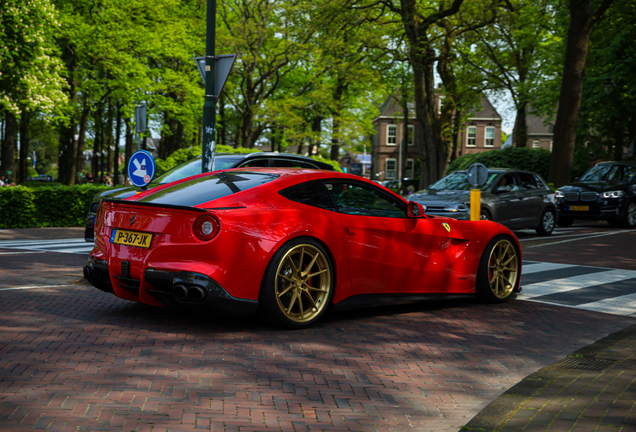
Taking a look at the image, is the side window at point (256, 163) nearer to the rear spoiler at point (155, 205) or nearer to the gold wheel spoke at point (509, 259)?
the gold wheel spoke at point (509, 259)

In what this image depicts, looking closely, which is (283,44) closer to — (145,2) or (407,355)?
(145,2)

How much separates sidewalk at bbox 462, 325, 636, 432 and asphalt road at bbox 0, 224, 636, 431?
0.14 metres

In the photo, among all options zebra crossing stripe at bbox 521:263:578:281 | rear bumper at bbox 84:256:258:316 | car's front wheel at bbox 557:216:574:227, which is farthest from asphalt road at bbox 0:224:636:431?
car's front wheel at bbox 557:216:574:227

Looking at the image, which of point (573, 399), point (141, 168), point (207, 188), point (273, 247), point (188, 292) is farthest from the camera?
point (141, 168)

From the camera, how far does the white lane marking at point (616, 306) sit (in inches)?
268

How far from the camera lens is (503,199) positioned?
14938mm

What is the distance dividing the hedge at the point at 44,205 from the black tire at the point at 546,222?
1163 centimetres

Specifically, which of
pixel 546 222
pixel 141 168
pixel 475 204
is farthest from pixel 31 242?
pixel 546 222

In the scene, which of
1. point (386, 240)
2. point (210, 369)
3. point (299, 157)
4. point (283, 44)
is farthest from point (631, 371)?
point (283, 44)

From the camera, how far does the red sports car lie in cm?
505

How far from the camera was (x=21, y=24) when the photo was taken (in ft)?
75.5

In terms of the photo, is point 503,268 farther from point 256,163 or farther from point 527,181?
point 527,181

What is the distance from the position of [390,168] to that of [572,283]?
71.0 metres

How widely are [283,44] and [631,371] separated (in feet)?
84.6
